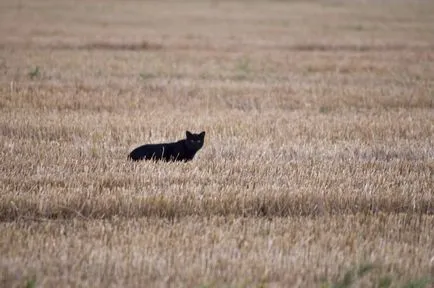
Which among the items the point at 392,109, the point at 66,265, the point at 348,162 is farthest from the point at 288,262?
the point at 392,109

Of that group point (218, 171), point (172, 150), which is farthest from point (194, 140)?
point (218, 171)

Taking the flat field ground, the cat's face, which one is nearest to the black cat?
the cat's face

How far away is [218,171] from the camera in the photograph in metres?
9.39

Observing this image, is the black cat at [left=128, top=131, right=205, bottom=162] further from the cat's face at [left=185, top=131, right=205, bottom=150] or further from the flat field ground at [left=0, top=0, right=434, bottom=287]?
the flat field ground at [left=0, top=0, right=434, bottom=287]

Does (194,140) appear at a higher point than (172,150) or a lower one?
higher

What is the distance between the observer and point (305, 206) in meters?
7.93

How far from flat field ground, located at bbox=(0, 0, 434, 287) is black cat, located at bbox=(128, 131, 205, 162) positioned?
0.24 m

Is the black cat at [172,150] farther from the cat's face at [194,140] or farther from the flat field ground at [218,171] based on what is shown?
the flat field ground at [218,171]

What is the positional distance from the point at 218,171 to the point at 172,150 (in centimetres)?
108

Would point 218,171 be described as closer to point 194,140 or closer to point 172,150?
point 194,140

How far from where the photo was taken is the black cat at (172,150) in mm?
9914

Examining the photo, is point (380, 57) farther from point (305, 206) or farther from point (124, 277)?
point (124, 277)

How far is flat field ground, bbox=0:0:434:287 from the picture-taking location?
19.5 feet

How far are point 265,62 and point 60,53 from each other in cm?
721
